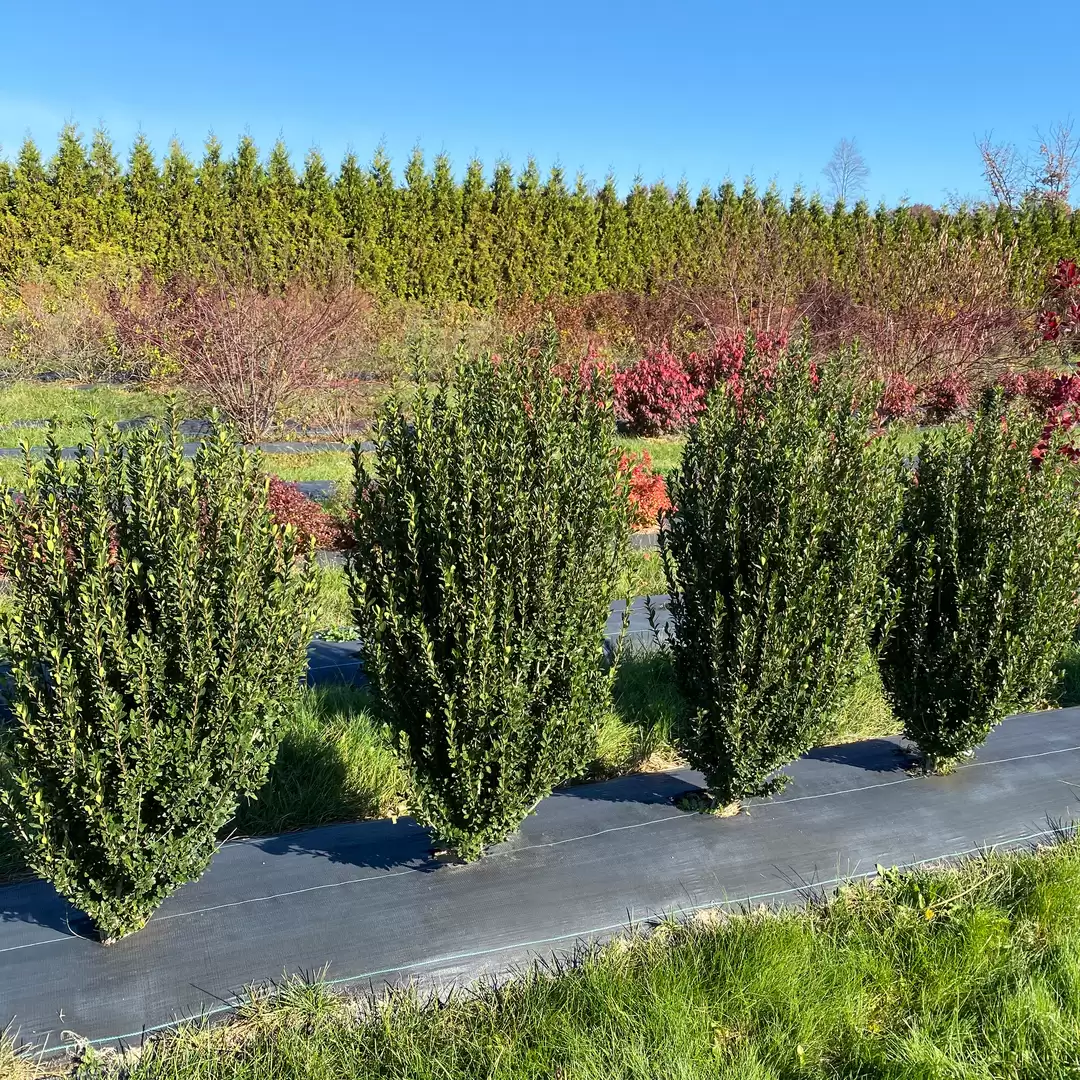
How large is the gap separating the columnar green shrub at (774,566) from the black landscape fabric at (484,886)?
32 cm

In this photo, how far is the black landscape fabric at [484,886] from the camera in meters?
2.34

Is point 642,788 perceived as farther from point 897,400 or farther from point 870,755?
point 897,400

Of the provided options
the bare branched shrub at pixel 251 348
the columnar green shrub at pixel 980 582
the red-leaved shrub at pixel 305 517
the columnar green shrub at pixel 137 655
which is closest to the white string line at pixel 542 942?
the columnar green shrub at pixel 137 655

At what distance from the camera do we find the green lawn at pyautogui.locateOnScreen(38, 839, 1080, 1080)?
211 centimetres

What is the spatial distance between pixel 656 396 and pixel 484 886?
10137 millimetres

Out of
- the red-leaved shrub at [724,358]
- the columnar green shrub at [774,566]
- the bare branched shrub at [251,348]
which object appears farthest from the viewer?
the red-leaved shrub at [724,358]

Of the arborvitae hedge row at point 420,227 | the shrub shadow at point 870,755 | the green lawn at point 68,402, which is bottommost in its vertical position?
the shrub shadow at point 870,755

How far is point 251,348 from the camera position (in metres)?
10.2

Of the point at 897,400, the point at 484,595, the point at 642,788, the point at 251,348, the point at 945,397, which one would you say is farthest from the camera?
the point at 945,397

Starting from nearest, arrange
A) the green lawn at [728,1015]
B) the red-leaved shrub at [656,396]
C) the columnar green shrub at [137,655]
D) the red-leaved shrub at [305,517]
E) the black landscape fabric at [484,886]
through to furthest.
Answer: the green lawn at [728,1015] → the columnar green shrub at [137,655] → the black landscape fabric at [484,886] → the red-leaved shrub at [305,517] → the red-leaved shrub at [656,396]

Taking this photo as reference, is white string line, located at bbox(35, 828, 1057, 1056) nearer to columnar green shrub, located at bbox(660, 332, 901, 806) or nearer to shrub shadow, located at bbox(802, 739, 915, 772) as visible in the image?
columnar green shrub, located at bbox(660, 332, 901, 806)

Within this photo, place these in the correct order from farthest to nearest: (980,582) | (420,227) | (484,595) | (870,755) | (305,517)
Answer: (420,227) < (305,517) < (870,755) < (980,582) < (484,595)

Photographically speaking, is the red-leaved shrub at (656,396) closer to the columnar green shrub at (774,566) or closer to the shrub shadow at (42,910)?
the columnar green shrub at (774,566)

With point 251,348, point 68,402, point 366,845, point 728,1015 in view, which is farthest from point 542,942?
point 68,402
